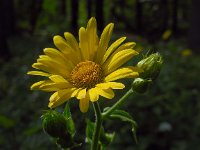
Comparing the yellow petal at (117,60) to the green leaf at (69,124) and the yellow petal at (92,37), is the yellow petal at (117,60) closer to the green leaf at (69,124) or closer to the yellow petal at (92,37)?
the yellow petal at (92,37)

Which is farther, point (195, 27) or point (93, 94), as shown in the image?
point (195, 27)

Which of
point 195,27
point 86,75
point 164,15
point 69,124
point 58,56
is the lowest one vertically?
point 164,15

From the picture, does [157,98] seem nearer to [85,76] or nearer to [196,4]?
[85,76]

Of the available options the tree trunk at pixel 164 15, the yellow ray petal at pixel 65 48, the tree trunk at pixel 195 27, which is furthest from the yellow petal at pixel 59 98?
the tree trunk at pixel 164 15

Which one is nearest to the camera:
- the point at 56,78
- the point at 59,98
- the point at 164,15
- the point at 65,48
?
the point at 59,98

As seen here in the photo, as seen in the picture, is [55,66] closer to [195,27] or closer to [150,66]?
[150,66]

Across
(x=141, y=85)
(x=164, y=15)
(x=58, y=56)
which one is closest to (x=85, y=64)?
(x=58, y=56)

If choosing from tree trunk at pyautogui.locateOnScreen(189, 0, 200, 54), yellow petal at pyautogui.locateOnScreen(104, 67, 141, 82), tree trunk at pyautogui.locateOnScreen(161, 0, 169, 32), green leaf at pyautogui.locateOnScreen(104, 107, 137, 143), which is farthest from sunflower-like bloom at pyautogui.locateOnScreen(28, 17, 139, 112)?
tree trunk at pyautogui.locateOnScreen(161, 0, 169, 32)

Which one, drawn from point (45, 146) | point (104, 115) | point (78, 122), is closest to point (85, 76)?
point (104, 115)
